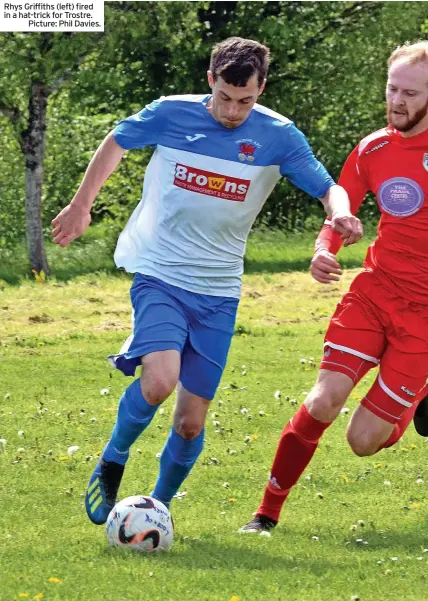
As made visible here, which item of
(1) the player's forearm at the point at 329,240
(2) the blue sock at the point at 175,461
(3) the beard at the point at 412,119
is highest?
(3) the beard at the point at 412,119

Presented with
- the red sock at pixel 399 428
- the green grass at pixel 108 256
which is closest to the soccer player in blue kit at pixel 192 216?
the red sock at pixel 399 428

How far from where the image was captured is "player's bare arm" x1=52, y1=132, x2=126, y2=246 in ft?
22.3

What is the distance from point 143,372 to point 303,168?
1.38 meters

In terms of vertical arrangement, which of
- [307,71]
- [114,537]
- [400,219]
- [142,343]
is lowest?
[307,71]

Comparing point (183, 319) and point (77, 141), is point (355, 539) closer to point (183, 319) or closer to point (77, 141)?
point (183, 319)

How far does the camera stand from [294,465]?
734 centimetres

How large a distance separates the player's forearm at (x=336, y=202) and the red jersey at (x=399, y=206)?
26 centimetres

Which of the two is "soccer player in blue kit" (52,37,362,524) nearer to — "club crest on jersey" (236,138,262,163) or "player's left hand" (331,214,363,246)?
"club crest on jersey" (236,138,262,163)

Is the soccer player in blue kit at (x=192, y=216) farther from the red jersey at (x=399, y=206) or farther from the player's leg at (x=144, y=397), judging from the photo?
the red jersey at (x=399, y=206)

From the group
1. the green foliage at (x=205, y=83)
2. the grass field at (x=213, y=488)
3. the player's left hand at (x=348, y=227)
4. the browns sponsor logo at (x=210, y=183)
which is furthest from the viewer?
the green foliage at (x=205, y=83)

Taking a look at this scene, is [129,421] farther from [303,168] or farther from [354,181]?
[354,181]

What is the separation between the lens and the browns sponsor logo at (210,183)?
6984mm

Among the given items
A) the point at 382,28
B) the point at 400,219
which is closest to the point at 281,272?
the point at 382,28

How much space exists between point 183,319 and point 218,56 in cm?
Result: 139
